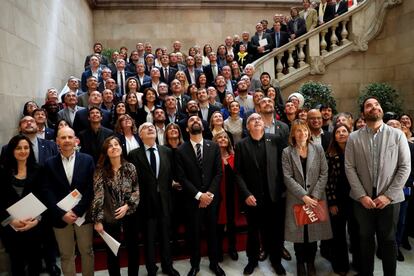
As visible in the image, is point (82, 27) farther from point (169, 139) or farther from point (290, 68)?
point (169, 139)

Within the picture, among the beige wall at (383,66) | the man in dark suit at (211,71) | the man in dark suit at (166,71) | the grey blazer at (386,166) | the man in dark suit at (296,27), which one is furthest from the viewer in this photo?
the man in dark suit at (296,27)

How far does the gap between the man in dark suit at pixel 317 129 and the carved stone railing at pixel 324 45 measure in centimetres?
475

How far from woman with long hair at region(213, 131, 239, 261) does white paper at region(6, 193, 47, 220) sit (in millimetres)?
2234

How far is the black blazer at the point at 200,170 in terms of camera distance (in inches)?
165

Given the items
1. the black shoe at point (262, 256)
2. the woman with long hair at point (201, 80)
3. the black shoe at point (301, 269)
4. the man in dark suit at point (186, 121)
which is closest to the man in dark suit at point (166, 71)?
the woman with long hair at point (201, 80)

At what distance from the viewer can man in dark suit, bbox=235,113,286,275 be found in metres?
→ 4.19

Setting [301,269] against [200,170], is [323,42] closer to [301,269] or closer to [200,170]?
[200,170]

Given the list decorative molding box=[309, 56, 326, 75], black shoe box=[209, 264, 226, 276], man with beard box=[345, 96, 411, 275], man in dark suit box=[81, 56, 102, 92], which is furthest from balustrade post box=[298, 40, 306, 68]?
black shoe box=[209, 264, 226, 276]

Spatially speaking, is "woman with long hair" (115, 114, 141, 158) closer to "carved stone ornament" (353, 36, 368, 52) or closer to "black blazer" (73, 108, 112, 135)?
"black blazer" (73, 108, 112, 135)

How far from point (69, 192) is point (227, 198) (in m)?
2.09

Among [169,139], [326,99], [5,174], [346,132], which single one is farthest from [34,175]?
[326,99]

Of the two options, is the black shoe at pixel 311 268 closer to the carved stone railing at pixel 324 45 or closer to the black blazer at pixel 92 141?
the black blazer at pixel 92 141

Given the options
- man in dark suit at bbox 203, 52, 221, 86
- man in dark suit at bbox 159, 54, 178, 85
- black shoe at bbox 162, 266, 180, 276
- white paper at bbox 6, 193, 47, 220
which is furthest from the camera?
man in dark suit at bbox 203, 52, 221, 86

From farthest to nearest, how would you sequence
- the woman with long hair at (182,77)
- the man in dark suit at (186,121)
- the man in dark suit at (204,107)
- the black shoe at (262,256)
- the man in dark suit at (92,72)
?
the man in dark suit at (92,72) → the woman with long hair at (182,77) → the man in dark suit at (204,107) → the man in dark suit at (186,121) → the black shoe at (262,256)
